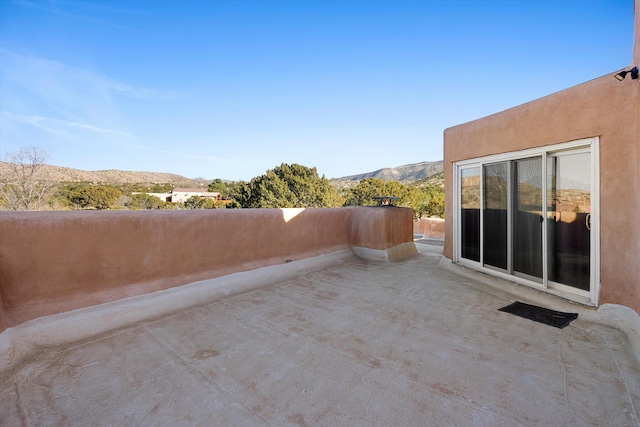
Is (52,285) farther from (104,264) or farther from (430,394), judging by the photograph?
(430,394)

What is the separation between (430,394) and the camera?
1983 mm

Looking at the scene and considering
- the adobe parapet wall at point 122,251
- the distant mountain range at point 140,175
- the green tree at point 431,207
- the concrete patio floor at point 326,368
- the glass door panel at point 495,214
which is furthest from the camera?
the distant mountain range at point 140,175

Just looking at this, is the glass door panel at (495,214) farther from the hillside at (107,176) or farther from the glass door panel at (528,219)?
the hillside at (107,176)

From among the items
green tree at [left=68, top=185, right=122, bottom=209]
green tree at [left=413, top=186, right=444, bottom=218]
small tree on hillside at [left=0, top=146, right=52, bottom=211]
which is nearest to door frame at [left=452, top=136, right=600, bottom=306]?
green tree at [left=413, top=186, right=444, bottom=218]

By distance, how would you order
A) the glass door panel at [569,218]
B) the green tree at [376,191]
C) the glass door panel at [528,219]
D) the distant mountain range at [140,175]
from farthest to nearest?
the distant mountain range at [140,175] → the green tree at [376,191] → the glass door panel at [528,219] → the glass door panel at [569,218]

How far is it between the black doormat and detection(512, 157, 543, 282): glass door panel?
50cm

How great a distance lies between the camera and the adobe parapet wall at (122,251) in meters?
2.71

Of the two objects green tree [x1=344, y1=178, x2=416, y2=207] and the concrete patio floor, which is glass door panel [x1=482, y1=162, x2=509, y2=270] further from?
green tree [x1=344, y1=178, x2=416, y2=207]

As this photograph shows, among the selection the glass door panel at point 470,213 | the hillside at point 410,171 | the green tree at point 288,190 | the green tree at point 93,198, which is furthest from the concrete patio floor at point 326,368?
the hillside at point 410,171

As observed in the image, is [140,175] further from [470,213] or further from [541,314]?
[541,314]

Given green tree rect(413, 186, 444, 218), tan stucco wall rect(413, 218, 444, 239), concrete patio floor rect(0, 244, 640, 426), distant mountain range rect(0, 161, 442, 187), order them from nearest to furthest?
1. concrete patio floor rect(0, 244, 640, 426)
2. tan stucco wall rect(413, 218, 444, 239)
3. green tree rect(413, 186, 444, 218)
4. distant mountain range rect(0, 161, 442, 187)

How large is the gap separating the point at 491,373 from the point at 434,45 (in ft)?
37.0

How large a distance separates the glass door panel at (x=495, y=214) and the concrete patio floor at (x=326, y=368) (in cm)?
80

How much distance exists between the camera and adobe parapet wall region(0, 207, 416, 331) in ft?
8.90
